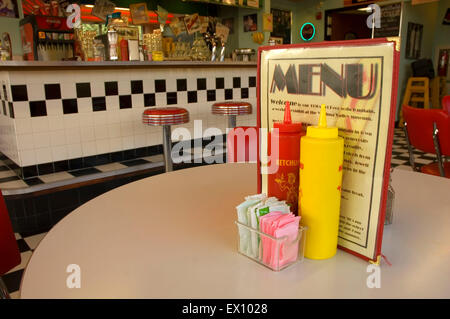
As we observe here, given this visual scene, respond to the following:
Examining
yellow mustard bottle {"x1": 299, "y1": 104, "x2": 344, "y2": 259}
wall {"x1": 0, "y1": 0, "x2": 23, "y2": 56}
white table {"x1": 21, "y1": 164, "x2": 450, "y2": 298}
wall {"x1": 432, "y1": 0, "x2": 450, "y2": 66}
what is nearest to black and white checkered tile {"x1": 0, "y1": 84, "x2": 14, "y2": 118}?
white table {"x1": 21, "y1": 164, "x2": 450, "y2": 298}

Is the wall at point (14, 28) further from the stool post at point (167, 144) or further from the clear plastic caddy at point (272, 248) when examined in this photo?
the clear plastic caddy at point (272, 248)

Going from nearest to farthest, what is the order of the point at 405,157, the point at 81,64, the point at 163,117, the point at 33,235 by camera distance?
1. the point at 33,235
2. the point at 81,64
3. the point at 163,117
4. the point at 405,157

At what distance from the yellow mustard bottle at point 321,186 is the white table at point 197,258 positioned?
0.04 meters

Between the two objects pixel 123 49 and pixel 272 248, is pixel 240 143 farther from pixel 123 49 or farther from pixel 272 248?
pixel 123 49

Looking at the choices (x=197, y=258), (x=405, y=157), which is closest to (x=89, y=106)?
(x=197, y=258)

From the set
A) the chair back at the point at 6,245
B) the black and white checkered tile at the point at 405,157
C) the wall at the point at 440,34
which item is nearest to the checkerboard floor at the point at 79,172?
the chair back at the point at 6,245

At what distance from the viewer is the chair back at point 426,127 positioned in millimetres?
2248

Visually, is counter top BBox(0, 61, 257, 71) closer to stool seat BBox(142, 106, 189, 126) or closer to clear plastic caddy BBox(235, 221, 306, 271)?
stool seat BBox(142, 106, 189, 126)

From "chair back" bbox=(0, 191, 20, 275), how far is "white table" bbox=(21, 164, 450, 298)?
1.31ft

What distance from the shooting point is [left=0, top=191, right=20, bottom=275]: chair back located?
125 cm

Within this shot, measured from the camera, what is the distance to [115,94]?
374 centimetres

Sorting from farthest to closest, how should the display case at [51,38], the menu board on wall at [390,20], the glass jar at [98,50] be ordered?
the menu board on wall at [390,20]
the display case at [51,38]
the glass jar at [98,50]

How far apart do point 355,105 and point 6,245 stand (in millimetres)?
1195
